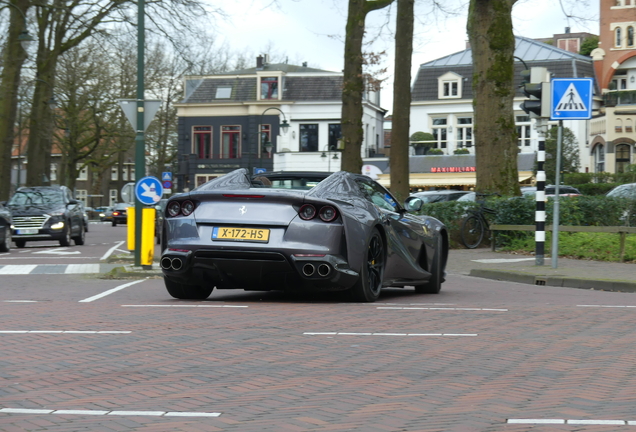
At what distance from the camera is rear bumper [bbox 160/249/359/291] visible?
376 inches

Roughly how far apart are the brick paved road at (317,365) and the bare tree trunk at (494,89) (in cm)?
1180

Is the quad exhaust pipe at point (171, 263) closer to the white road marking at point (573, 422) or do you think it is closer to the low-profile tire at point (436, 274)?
the low-profile tire at point (436, 274)

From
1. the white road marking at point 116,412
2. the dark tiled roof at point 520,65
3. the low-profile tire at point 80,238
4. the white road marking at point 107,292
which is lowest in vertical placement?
the low-profile tire at point 80,238

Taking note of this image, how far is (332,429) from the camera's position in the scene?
180 inches

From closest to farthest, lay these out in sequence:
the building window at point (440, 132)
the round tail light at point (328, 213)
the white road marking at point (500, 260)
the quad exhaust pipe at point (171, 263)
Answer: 1. the round tail light at point (328, 213)
2. the quad exhaust pipe at point (171, 263)
3. the white road marking at point (500, 260)
4. the building window at point (440, 132)

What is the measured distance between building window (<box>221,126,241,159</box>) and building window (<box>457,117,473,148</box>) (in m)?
16.3

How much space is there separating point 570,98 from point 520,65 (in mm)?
57918

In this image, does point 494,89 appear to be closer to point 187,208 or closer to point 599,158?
point 187,208

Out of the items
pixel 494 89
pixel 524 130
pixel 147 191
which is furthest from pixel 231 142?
pixel 147 191

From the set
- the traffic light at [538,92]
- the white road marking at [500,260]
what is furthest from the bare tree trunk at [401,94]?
the traffic light at [538,92]

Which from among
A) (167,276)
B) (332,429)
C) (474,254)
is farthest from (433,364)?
(474,254)

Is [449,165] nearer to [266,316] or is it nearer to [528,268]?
[528,268]

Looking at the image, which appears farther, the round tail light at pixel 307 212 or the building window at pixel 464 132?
the building window at pixel 464 132

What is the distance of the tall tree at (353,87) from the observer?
2639 centimetres
